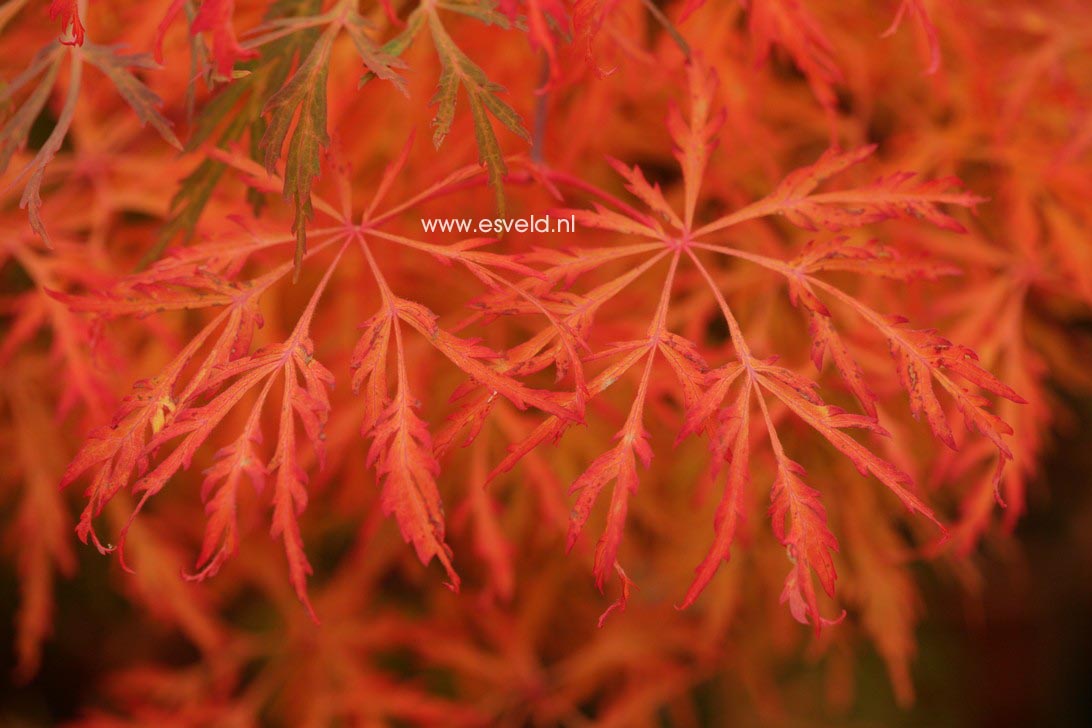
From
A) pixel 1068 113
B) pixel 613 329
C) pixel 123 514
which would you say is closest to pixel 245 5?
pixel 613 329

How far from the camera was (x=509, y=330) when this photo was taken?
1.38 metres

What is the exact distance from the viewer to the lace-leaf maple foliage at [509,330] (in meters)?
0.65

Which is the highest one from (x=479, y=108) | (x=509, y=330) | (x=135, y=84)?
(x=135, y=84)

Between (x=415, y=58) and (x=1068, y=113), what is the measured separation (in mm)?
962

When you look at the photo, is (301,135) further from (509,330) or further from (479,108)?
(509,330)

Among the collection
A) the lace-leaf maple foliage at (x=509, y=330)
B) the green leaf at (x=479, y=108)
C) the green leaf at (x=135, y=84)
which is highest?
the green leaf at (x=135, y=84)

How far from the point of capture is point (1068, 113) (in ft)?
4.41

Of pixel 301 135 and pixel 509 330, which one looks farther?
pixel 509 330

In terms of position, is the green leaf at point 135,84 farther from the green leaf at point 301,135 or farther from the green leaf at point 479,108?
the green leaf at point 479,108

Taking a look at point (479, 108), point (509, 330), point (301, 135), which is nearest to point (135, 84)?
point (301, 135)

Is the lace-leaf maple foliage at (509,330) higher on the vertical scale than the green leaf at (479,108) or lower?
lower

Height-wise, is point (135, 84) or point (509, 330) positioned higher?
point (135, 84)

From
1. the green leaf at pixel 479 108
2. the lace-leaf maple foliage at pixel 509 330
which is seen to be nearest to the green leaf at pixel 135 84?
the lace-leaf maple foliage at pixel 509 330

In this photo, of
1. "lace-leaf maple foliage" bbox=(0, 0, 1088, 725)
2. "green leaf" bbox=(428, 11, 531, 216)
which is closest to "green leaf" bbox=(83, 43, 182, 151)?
"lace-leaf maple foliage" bbox=(0, 0, 1088, 725)
